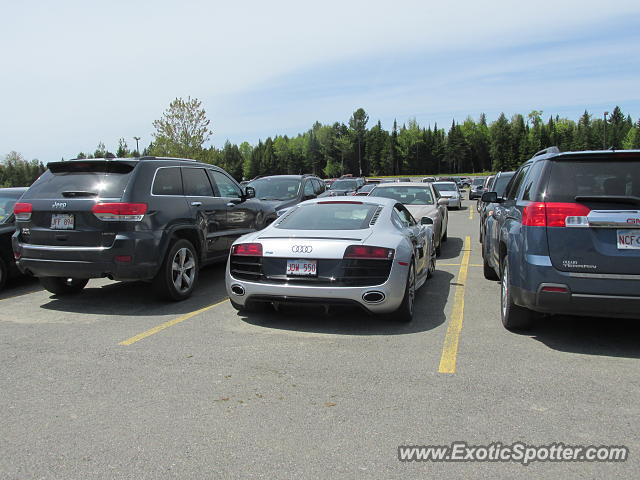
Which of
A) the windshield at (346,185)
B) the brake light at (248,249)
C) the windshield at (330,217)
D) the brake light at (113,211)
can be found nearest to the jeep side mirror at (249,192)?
the windshield at (330,217)

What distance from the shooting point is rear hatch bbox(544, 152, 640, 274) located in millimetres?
4559

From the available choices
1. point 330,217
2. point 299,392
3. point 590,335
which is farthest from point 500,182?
point 299,392

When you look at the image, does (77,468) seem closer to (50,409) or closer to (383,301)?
(50,409)

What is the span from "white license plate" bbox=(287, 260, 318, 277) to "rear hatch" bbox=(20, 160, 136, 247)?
2.22 metres

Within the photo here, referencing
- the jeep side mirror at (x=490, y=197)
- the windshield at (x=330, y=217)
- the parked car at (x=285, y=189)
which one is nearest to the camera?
the windshield at (x=330, y=217)

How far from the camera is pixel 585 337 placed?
5.34 m

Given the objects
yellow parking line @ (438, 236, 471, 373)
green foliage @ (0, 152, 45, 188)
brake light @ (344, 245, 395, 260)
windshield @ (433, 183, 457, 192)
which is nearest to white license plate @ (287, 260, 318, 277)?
brake light @ (344, 245, 395, 260)

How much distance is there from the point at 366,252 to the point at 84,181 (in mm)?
3718

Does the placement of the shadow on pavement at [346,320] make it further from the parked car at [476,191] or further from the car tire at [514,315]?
the parked car at [476,191]

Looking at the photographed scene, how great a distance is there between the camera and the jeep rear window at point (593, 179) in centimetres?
469

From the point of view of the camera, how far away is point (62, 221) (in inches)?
257

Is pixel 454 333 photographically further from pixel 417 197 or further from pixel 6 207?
pixel 6 207

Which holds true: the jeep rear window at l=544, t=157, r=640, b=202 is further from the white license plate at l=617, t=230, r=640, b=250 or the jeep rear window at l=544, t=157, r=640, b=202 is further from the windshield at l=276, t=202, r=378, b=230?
the windshield at l=276, t=202, r=378, b=230

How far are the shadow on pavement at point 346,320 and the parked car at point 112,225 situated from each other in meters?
1.39
